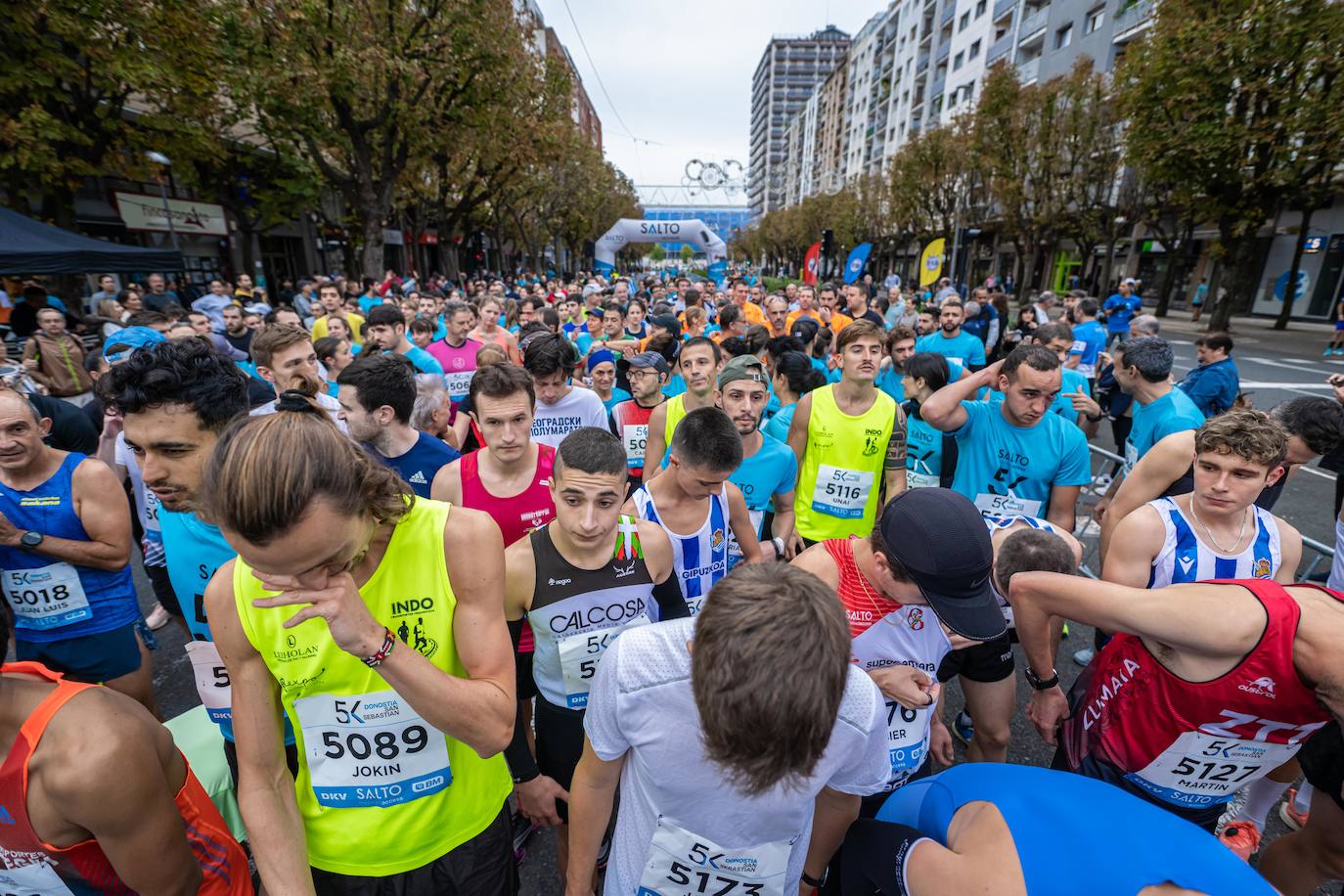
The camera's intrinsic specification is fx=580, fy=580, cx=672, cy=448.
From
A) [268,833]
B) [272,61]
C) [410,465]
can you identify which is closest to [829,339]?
[410,465]

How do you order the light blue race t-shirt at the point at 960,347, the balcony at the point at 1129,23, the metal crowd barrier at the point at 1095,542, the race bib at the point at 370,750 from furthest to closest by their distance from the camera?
1. the balcony at the point at 1129,23
2. the light blue race t-shirt at the point at 960,347
3. the metal crowd barrier at the point at 1095,542
4. the race bib at the point at 370,750

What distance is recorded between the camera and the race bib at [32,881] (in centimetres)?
139

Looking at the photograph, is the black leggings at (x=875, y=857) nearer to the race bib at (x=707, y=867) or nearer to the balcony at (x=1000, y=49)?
the race bib at (x=707, y=867)

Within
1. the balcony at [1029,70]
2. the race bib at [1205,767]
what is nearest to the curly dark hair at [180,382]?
the race bib at [1205,767]

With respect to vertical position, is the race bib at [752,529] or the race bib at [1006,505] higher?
the race bib at [1006,505]

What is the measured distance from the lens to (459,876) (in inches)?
66.8

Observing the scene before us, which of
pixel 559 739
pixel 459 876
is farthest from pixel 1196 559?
pixel 459 876

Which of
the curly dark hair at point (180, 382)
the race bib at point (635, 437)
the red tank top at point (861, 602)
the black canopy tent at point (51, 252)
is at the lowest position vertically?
the race bib at point (635, 437)

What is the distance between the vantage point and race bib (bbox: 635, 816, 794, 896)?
4.83 ft

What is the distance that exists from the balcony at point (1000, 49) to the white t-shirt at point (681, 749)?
159 feet

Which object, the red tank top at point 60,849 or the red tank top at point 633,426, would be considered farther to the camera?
the red tank top at point 633,426

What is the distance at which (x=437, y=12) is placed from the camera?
14461 mm

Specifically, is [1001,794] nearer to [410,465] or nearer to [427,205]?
[410,465]

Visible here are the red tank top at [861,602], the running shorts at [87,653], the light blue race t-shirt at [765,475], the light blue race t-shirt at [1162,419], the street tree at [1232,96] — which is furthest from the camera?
the street tree at [1232,96]
